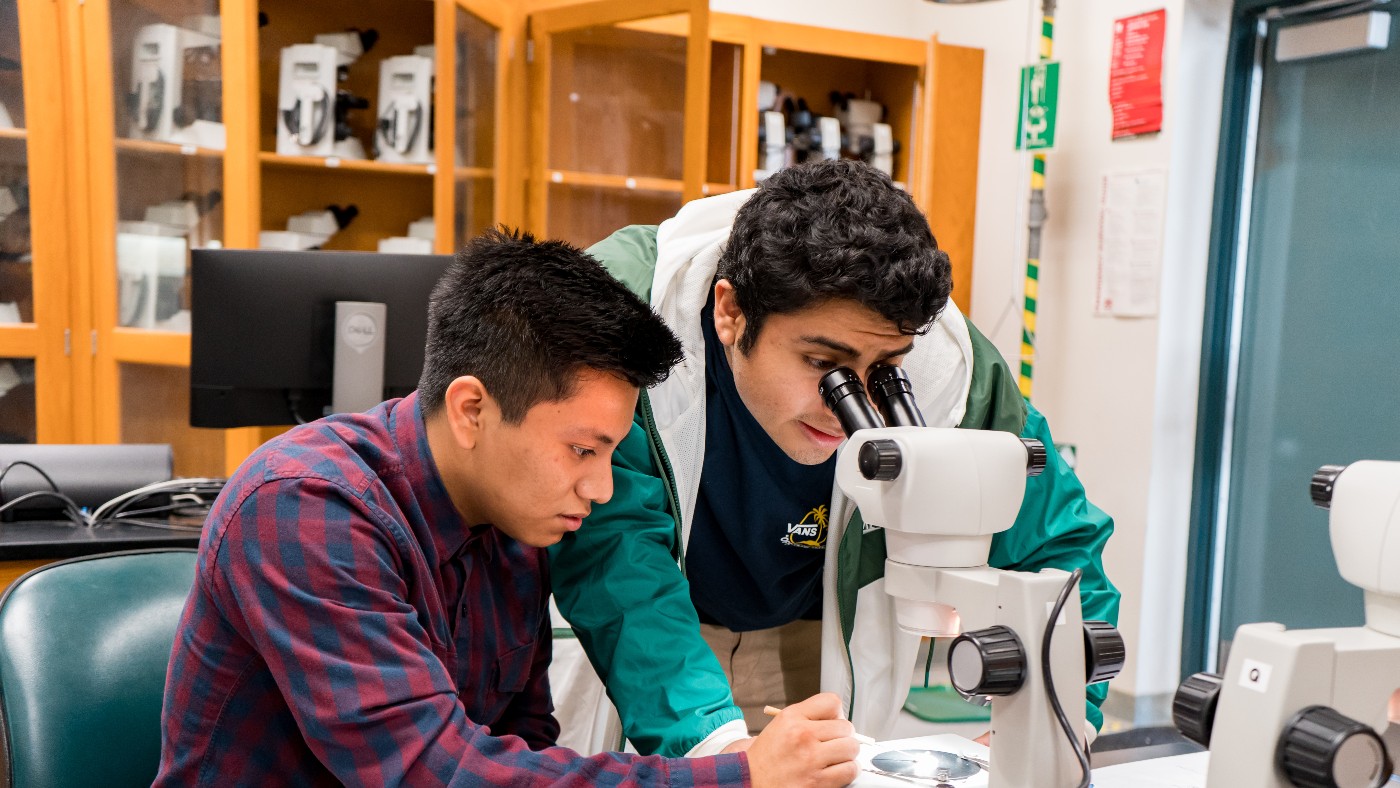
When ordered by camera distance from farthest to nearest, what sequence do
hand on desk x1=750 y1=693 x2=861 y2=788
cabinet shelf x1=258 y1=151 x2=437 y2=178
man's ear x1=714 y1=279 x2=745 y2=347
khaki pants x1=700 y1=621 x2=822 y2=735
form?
cabinet shelf x1=258 y1=151 x2=437 y2=178 → khaki pants x1=700 y1=621 x2=822 y2=735 → man's ear x1=714 y1=279 x2=745 y2=347 → hand on desk x1=750 y1=693 x2=861 y2=788

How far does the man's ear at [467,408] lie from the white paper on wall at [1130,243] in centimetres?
298

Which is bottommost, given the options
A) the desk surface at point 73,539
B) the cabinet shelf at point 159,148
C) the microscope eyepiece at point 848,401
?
the desk surface at point 73,539

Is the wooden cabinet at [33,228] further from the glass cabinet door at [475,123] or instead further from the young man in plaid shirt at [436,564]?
the young man in plaid shirt at [436,564]

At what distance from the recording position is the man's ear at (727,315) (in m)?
1.43

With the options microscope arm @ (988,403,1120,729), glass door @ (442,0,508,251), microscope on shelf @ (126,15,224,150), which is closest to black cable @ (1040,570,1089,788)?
microscope arm @ (988,403,1120,729)

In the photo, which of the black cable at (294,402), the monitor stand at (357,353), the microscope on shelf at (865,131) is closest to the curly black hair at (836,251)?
the monitor stand at (357,353)

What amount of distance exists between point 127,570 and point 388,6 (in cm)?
307

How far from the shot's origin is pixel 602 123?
3.97m

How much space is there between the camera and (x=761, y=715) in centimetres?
175

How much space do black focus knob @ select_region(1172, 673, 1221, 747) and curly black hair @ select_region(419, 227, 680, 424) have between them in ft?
1.80

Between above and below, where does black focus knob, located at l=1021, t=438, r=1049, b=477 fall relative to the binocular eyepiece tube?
below

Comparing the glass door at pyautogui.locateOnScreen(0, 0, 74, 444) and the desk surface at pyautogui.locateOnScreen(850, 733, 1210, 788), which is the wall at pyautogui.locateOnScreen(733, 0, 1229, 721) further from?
the glass door at pyautogui.locateOnScreen(0, 0, 74, 444)

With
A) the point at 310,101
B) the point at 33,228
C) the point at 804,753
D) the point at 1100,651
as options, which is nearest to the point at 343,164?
the point at 310,101

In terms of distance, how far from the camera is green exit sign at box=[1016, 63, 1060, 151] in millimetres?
3883
